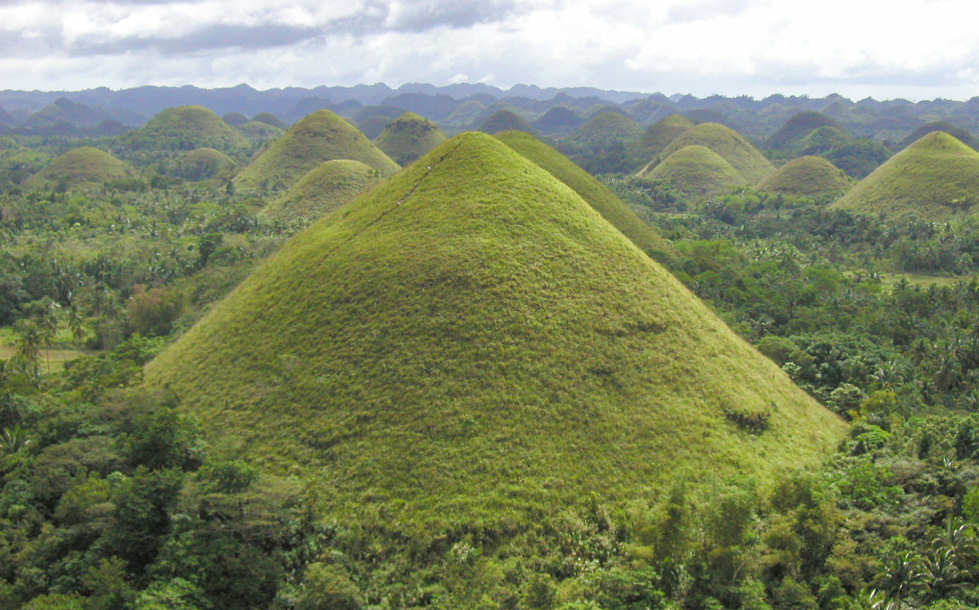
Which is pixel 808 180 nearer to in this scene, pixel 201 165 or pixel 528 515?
pixel 528 515

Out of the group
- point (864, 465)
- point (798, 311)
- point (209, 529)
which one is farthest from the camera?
point (798, 311)

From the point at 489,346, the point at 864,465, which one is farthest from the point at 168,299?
the point at 864,465

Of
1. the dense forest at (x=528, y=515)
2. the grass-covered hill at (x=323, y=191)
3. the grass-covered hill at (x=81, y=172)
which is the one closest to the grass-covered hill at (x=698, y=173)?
the grass-covered hill at (x=323, y=191)

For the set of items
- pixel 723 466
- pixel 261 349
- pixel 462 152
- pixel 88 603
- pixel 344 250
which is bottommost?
pixel 88 603

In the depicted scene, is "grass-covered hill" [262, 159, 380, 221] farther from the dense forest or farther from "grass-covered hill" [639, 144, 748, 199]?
"grass-covered hill" [639, 144, 748, 199]

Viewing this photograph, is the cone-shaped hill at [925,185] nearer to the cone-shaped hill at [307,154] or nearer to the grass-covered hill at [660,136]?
the grass-covered hill at [660,136]

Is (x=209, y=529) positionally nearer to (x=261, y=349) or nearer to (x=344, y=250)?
(x=261, y=349)

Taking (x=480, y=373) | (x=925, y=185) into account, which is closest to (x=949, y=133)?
(x=925, y=185)

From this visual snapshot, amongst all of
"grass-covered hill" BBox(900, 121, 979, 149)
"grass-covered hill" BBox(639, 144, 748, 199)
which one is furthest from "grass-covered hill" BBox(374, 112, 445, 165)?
"grass-covered hill" BBox(900, 121, 979, 149)
